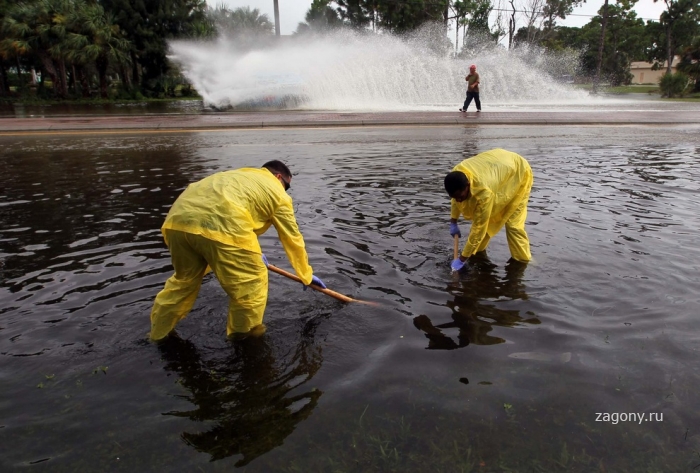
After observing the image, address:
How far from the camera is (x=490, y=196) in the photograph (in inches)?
181

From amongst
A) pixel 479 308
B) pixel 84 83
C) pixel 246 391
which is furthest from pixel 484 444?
pixel 84 83

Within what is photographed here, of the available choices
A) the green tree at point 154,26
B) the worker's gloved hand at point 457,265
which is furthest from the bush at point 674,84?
the worker's gloved hand at point 457,265

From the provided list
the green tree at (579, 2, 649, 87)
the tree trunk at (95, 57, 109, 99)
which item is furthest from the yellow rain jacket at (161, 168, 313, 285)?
the green tree at (579, 2, 649, 87)

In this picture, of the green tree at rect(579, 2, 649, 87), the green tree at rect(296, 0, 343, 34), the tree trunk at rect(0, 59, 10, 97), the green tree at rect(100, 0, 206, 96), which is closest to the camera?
the green tree at rect(100, 0, 206, 96)

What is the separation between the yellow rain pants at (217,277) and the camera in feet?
10.5

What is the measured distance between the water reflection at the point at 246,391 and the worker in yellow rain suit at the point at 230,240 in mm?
212

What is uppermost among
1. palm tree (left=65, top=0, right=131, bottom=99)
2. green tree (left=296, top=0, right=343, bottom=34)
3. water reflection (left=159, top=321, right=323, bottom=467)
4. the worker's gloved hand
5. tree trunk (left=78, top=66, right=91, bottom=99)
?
green tree (left=296, top=0, right=343, bottom=34)

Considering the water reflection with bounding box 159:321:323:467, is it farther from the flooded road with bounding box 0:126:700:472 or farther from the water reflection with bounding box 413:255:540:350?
the water reflection with bounding box 413:255:540:350

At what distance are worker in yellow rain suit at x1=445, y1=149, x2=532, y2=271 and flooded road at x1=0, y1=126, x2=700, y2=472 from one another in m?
0.30

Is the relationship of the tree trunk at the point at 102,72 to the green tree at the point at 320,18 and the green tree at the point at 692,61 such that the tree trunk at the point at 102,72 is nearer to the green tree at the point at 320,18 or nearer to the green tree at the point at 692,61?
the green tree at the point at 320,18

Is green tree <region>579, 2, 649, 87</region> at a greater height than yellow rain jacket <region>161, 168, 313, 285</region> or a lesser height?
greater

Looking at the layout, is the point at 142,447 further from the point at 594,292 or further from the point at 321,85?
the point at 321,85

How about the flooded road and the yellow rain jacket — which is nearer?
the flooded road

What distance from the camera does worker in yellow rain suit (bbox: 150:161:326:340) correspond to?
3.17m
